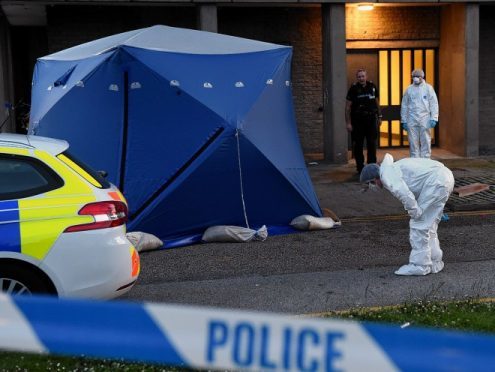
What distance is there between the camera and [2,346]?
104 inches

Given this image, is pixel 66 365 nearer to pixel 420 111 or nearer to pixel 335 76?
pixel 420 111

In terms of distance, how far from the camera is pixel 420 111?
12.8m

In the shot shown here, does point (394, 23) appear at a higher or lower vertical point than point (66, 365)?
higher

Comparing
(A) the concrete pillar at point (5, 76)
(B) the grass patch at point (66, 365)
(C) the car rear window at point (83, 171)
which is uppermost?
(A) the concrete pillar at point (5, 76)

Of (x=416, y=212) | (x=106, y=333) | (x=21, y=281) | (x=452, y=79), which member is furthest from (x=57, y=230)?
(x=452, y=79)

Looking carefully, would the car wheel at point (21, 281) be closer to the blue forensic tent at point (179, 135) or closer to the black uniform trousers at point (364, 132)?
the blue forensic tent at point (179, 135)

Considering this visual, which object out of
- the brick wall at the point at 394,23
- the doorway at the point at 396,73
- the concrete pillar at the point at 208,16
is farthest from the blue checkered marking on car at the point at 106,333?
the doorway at the point at 396,73

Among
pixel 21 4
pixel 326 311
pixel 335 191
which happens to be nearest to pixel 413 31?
pixel 335 191

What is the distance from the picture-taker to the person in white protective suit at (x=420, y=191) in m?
6.75

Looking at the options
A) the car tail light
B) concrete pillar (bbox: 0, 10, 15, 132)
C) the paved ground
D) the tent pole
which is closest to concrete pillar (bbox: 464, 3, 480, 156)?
the paved ground

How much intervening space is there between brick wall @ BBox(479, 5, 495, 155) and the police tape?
1503 centimetres

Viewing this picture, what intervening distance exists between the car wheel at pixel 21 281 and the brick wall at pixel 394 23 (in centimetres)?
1236

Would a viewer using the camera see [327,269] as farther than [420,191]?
Yes

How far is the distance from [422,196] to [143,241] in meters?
3.21
